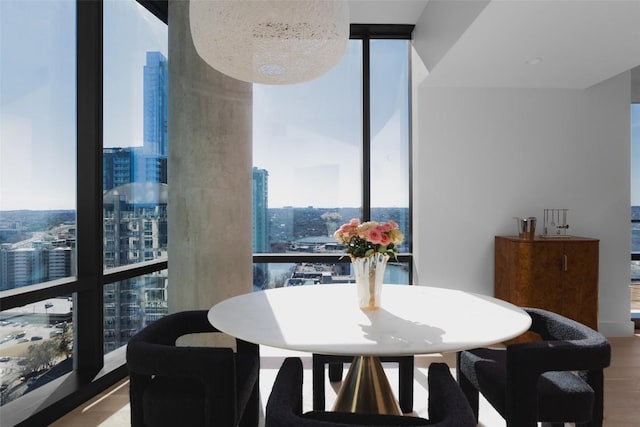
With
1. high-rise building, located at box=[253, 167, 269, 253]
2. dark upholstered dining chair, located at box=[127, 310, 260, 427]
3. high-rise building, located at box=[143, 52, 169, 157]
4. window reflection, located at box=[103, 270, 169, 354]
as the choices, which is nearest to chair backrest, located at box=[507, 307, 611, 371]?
dark upholstered dining chair, located at box=[127, 310, 260, 427]

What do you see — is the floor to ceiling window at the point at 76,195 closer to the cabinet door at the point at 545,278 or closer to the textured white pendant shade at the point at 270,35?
the textured white pendant shade at the point at 270,35

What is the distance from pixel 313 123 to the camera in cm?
405

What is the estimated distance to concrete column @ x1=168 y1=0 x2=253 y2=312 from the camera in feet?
9.35

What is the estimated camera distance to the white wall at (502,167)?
12.8 ft

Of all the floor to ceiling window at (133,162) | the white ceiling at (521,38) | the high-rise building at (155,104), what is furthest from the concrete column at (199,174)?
the white ceiling at (521,38)

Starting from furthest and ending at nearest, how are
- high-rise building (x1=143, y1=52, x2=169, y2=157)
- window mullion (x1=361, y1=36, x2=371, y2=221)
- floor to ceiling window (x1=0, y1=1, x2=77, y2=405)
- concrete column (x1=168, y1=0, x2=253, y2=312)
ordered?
window mullion (x1=361, y1=36, x2=371, y2=221) → high-rise building (x1=143, y1=52, x2=169, y2=157) → concrete column (x1=168, y1=0, x2=253, y2=312) → floor to ceiling window (x1=0, y1=1, x2=77, y2=405)

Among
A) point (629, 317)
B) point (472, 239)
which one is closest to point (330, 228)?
point (472, 239)

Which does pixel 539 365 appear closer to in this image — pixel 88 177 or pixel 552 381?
pixel 552 381

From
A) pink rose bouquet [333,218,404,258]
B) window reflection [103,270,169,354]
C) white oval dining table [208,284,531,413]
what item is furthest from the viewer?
window reflection [103,270,169,354]

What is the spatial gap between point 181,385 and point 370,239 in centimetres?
107

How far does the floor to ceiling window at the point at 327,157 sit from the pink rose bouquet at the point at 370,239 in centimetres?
217

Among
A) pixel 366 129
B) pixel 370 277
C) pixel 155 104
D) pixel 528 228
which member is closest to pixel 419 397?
pixel 370 277

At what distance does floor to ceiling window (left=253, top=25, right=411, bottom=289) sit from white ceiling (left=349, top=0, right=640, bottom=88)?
0.45 meters

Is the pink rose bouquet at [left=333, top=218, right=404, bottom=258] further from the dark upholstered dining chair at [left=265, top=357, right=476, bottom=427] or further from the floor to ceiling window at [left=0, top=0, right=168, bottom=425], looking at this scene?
the floor to ceiling window at [left=0, top=0, right=168, bottom=425]
